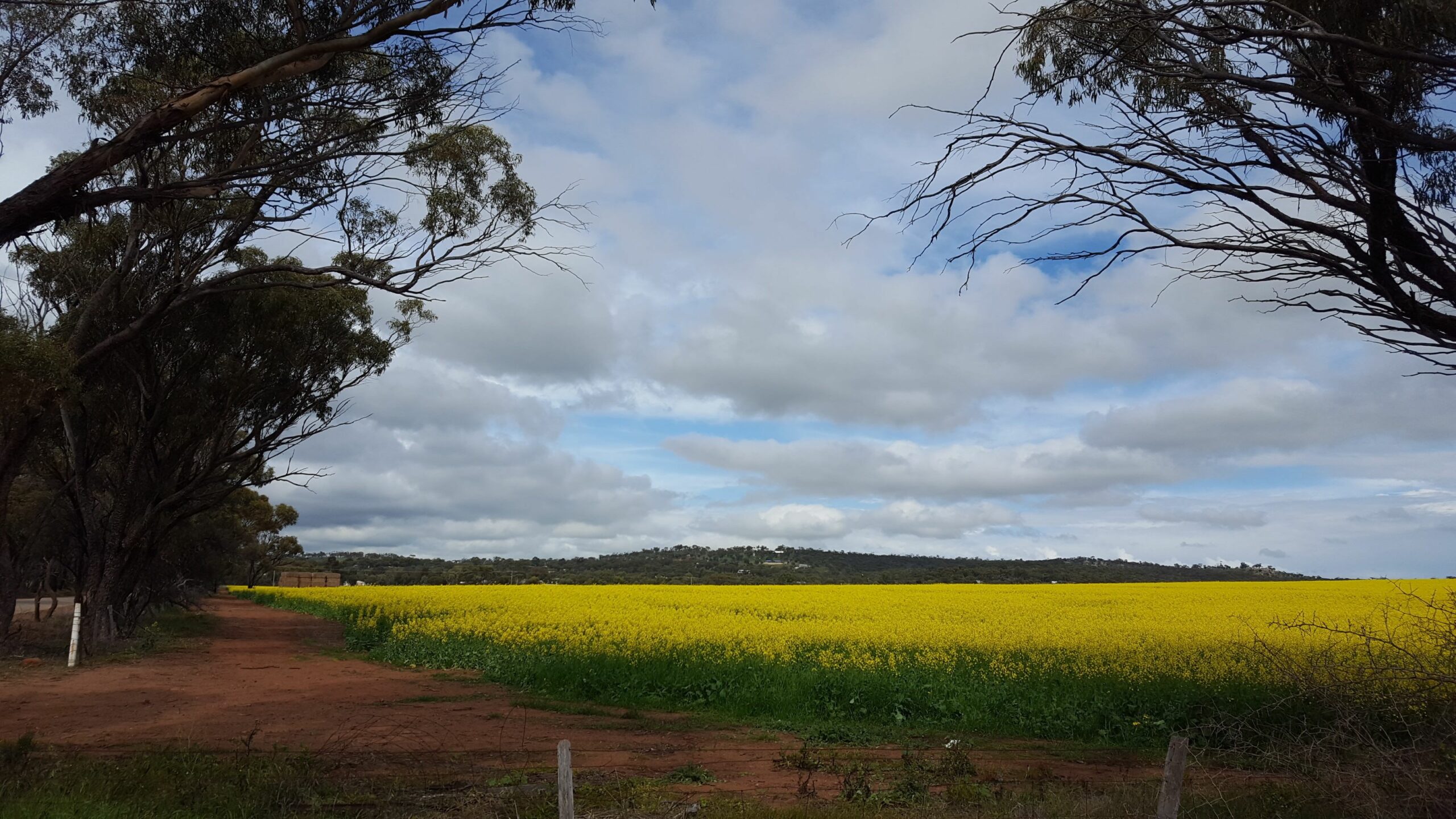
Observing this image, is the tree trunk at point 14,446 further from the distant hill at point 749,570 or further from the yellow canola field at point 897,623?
the distant hill at point 749,570

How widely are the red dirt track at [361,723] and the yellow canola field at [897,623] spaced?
9.52 feet

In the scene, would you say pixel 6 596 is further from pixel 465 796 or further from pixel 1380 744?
pixel 1380 744

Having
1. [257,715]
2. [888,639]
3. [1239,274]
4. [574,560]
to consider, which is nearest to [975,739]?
[888,639]

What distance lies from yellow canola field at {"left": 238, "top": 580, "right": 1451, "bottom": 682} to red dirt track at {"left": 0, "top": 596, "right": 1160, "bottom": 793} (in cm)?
290

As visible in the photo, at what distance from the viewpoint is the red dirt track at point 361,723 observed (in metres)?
10.4

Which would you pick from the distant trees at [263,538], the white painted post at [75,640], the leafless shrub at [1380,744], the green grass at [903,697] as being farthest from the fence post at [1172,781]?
the distant trees at [263,538]

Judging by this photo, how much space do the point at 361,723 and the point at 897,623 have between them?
12.6 metres

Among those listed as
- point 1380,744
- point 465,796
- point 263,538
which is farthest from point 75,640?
point 263,538

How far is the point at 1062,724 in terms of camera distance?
12.8 meters

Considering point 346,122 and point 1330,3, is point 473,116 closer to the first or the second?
point 346,122

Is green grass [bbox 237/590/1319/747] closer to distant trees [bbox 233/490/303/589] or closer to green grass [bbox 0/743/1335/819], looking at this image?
green grass [bbox 0/743/1335/819]

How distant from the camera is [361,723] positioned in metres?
12.7

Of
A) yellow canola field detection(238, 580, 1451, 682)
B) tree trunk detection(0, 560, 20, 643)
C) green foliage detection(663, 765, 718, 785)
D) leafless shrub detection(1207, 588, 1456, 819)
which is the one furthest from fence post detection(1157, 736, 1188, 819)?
tree trunk detection(0, 560, 20, 643)

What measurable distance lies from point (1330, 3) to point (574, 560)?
11680 cm
